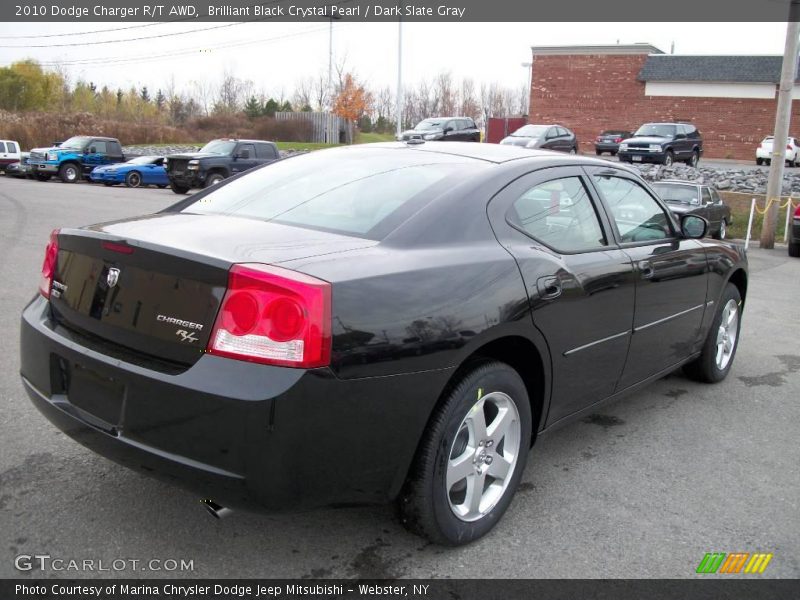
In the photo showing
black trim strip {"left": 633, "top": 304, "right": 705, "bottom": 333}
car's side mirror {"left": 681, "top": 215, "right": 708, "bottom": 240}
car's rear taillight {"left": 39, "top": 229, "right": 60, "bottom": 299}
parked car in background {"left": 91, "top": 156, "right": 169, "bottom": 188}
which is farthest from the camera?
parked car in background {"left": 91, "top": 156, "right": 169, "bottom": 188}

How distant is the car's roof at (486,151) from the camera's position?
12.3ft

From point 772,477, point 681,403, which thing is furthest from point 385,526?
point 681,403

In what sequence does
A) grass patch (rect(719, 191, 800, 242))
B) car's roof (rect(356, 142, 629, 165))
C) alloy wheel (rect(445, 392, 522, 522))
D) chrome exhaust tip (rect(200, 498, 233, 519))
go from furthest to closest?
grass patch (rect(719, 191, 800, 242)) → car's roof (rect(356, 142, 629, 165)) → alloy wheel (rect(445, 392, 522, 522)) → chrome exhaust tip (rect(200, 498, 233, 519))

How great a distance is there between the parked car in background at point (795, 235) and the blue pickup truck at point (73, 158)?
24.0 meters

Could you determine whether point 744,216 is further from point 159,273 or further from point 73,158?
point 73,158

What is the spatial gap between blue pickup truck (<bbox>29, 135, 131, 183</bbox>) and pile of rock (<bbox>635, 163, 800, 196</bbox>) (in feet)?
65.8

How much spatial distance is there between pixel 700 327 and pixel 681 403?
1.75ft

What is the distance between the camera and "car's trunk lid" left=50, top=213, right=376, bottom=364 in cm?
251

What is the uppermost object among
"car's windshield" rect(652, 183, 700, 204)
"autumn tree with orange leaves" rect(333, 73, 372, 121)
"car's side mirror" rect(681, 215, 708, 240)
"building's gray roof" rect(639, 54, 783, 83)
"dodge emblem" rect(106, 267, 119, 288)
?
"building's gray roof" rect(639, 54, 783, 83)

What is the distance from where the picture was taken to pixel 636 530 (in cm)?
321

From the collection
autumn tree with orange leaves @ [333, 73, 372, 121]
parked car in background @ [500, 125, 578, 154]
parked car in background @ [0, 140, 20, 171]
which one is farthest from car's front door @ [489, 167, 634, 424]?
autumn tree with orange leaves @ [333, 73, 372, 121]

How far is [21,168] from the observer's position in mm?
28594

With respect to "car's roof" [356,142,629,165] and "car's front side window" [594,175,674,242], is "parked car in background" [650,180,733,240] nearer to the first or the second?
"car's front side window" [594,175,674,242]

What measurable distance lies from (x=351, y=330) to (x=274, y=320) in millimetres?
260
